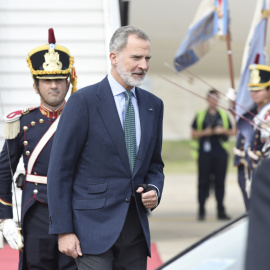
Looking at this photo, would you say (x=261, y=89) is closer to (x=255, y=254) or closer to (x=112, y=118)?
(x=112, y=118)

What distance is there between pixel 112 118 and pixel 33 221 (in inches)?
29.5

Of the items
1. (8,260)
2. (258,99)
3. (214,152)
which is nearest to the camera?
(258,99)

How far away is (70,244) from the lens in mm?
2857

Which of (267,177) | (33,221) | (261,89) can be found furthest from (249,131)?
(267,177)

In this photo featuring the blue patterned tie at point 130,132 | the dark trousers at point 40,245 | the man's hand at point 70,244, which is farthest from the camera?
the dark trousers at point 40,245

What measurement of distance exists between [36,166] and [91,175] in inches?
23.6

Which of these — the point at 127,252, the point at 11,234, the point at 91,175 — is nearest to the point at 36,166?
the point at 11,234

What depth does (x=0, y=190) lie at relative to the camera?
137 inches

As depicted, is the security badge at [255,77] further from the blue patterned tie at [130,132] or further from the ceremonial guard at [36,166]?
the blue patterned tie at [130,132]

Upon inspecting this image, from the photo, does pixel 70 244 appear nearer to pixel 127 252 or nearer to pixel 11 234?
pixel 127 252

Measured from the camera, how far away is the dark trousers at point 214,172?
9.77 metres

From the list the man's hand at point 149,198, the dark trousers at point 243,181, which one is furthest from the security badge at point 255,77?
the man's hand at point 149,198

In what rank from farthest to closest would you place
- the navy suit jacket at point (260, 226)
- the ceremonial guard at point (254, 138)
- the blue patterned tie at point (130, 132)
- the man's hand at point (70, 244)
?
1. the ceremonial guard at point (254, 138)
2. the blue patterned tie at point (130, 132)
3. the man's hand at point (70, 244)
4. the navy suit jacket at point (260, 226)

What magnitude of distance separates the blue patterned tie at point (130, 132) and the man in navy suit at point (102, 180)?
20 mm
